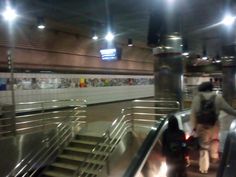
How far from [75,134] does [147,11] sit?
4963 millimetres

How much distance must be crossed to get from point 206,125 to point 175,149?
76 cm

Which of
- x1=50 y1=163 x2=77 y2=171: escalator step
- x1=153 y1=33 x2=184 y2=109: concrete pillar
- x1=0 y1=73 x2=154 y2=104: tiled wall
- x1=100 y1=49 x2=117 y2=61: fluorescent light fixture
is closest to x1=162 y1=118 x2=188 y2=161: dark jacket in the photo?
x1=153 y1=33 x2=184 y2=109: concrete pillar

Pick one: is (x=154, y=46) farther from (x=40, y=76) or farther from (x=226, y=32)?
(x=40, y=76)

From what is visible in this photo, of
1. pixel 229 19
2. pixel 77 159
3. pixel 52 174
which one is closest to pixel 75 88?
pixel 77 159

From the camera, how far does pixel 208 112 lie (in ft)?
15.6

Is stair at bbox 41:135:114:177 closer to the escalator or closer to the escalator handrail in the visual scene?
the escalator

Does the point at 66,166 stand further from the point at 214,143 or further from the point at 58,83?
the point at 58,83

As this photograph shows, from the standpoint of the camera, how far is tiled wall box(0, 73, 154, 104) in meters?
13.0

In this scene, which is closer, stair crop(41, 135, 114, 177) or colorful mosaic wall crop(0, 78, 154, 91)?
stair crop(41, 135, 114, 177)

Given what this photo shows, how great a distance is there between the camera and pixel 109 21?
11.8 m

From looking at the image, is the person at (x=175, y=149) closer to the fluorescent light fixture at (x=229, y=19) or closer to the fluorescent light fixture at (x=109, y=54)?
the fluorescent light fixture at (x=229, y=19)

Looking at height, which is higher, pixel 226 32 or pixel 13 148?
pixel 226 32

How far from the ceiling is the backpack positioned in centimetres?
373

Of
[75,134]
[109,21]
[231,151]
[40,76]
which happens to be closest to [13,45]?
[40,76]
